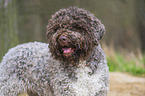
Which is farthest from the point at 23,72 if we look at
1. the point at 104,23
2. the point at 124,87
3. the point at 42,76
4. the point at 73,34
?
the point at 104,23

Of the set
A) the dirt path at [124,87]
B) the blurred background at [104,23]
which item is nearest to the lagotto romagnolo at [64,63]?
the blurred background at [104,23]

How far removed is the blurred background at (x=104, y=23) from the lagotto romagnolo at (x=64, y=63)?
1463 millimetres

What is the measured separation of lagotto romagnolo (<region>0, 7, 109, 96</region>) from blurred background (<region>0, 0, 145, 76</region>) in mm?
1463

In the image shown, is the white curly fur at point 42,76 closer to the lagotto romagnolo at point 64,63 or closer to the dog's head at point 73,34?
the lagotto romagnolo at point 64,63

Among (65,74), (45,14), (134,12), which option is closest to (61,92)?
(65,74)

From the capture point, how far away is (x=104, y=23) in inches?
383

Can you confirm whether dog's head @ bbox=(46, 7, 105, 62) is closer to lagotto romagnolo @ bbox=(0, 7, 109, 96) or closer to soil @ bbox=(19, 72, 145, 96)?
lagotto romagnolo @ bbox=(0, 7, 109, 96)

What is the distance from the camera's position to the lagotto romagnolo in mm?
2354

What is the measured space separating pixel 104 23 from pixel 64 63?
7498 mm

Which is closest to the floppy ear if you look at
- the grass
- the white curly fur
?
the white curly fur

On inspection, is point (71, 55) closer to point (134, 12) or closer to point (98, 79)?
point (98, 79)

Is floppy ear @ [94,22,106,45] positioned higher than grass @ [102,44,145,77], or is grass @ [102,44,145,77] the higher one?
floppy ear @ [94,22,106,45]

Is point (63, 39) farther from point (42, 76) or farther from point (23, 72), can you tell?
point (23, 72)

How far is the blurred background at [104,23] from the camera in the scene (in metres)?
5.96
